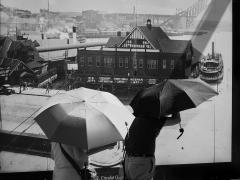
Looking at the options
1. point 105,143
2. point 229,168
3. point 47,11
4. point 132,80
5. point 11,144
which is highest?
point 47,11

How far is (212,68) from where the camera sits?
5574 millimetres

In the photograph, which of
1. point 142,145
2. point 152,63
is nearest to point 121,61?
point 152,63

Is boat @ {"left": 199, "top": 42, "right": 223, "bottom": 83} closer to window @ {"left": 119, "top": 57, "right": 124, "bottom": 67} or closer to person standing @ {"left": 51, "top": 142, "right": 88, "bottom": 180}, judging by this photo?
window @ {"left": 119, "top": 57, "right": 124, "bottom": 67}

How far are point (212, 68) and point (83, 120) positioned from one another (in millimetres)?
3339

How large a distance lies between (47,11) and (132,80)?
64.3 inches

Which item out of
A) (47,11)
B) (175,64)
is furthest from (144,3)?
(47,11)

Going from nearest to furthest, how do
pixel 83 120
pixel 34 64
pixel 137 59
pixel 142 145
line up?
pixel 83 120 < pixel 142 145 < pixel 34 64 < pixel 137 59

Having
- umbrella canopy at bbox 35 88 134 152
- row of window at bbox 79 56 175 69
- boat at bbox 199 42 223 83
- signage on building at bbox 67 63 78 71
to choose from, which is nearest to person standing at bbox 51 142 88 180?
umbrella canopy at bbox 35 88 134 152

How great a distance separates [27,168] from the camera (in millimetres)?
4824

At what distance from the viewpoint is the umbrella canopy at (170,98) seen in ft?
10.8

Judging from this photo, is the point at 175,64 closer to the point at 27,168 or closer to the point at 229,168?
the point at 229,168

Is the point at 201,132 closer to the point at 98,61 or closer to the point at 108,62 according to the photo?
the point at 108,62

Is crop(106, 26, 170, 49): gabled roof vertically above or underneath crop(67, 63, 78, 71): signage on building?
above

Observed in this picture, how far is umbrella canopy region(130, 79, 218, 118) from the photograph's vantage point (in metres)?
3.30
